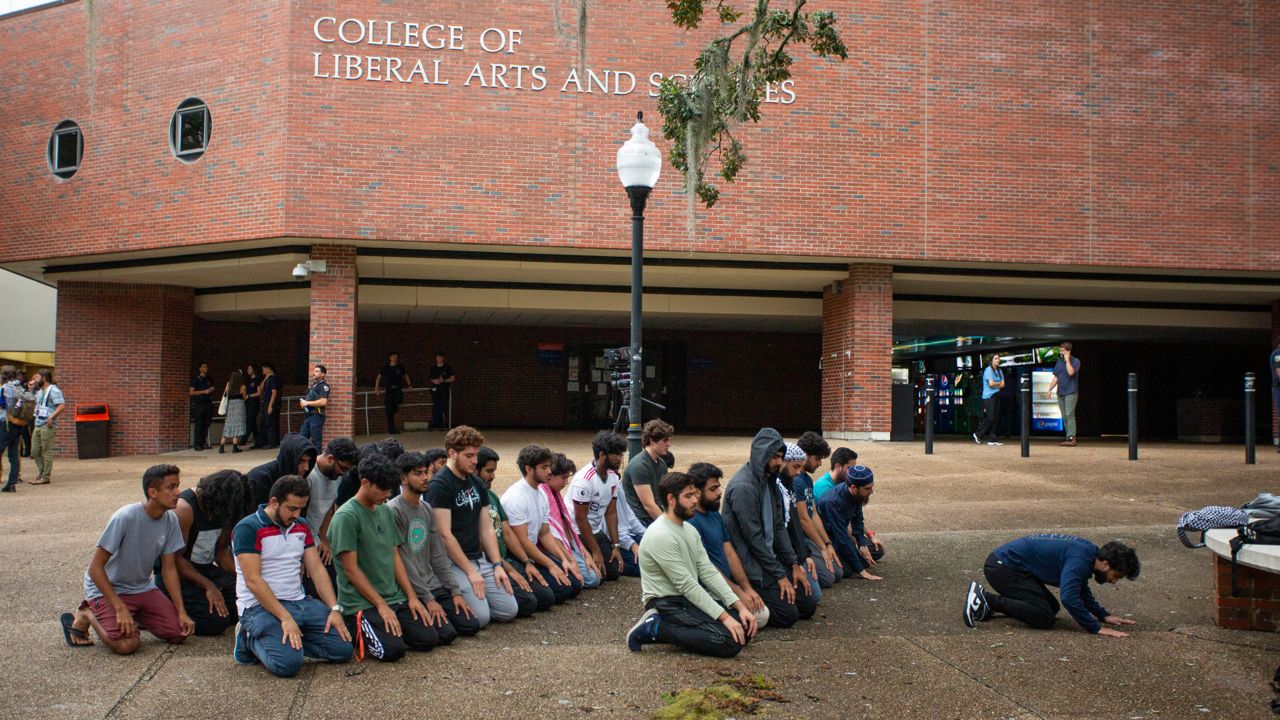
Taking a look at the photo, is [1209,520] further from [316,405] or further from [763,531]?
[316,405]

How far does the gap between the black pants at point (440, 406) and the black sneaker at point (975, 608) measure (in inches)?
675

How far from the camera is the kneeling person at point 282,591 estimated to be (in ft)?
18.4

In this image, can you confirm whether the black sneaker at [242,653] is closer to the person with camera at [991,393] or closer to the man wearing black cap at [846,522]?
the man wearing black cap at [846,522]

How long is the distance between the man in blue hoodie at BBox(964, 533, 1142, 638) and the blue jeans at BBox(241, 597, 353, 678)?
410 cm

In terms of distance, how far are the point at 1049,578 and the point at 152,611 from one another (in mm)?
5710

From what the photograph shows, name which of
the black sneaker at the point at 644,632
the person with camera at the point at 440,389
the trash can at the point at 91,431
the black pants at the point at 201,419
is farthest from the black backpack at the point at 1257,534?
the trash can at the point at 91,431

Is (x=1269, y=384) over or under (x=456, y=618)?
over

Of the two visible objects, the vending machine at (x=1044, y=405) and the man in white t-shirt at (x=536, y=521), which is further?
the vending machine at (x=1044, y=405)

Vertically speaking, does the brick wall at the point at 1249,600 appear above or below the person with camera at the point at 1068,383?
below

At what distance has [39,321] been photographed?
31.3 m

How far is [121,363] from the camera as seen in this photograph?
20.5m

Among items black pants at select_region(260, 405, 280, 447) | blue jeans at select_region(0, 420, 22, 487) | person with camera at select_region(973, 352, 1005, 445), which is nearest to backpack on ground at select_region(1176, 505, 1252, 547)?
person with camera at select_region(973, 352, 1005, 445)

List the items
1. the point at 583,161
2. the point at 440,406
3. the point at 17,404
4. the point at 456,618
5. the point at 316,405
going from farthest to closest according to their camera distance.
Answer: the point at 440,406
the point at 583,161
the point at 316,405
the point at 17,404
the point at 456,618

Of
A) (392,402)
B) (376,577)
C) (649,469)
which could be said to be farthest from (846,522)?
(392,402)
